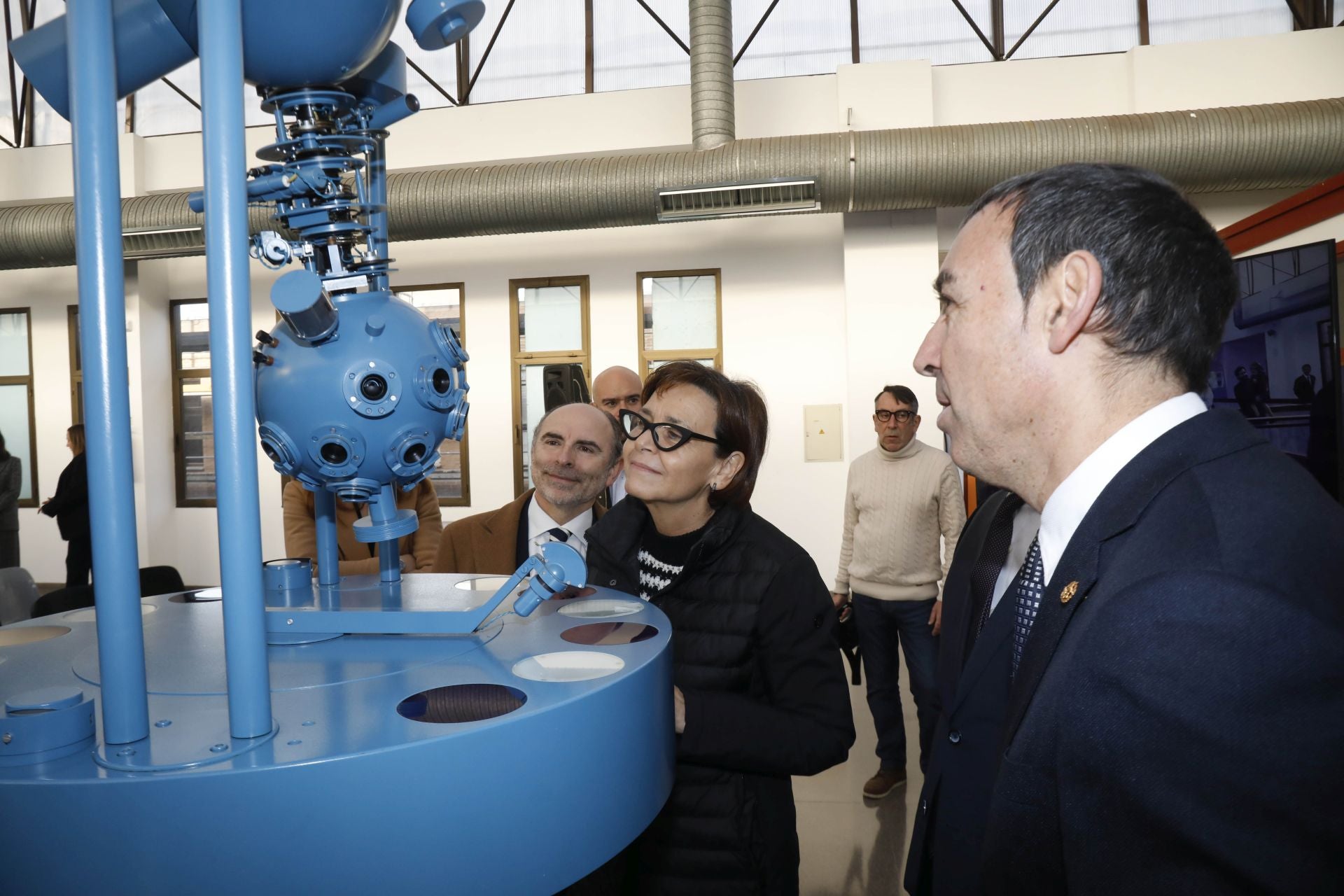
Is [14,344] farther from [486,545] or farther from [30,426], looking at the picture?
[486,545]

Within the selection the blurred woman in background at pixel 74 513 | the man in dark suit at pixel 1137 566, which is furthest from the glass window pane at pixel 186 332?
the man in dark suit at pixel 1137 566

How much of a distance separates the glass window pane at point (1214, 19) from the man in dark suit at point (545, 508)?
692cm

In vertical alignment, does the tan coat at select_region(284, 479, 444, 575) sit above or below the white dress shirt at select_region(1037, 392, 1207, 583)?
below

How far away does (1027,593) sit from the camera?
3.68 ft

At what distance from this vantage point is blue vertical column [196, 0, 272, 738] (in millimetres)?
703

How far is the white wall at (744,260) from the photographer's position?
266 inches

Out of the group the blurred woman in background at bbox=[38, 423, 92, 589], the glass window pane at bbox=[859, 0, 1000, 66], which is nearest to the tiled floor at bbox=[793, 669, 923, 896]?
the blurred woman in background at bbox=[38, 423, 92, 589]

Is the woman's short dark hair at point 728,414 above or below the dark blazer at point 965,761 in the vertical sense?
above

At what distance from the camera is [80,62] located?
2.36 ft

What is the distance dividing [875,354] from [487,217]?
3141mm

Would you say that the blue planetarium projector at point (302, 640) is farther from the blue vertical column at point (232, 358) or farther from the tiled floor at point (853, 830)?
the tiled floor at point (853, 830)

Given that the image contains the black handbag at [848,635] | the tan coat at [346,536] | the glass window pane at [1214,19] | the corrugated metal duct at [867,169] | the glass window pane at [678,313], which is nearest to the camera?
the tan coat at [346,536]

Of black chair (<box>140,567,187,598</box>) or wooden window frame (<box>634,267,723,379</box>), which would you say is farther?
wooden window frame (<box>634,267,723,379</box>)

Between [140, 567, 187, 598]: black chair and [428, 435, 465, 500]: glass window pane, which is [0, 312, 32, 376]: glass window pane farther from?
[140, 567, 187, 598]: black chair
